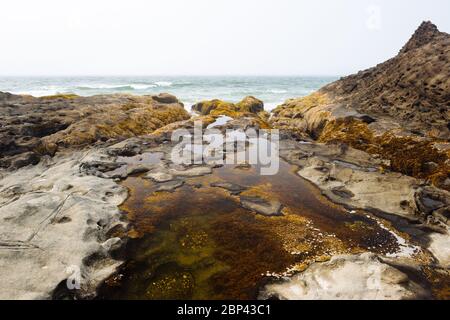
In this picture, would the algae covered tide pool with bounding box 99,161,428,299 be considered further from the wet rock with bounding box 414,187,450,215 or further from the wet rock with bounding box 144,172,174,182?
the wet rock with bounding box 414,187,450,215

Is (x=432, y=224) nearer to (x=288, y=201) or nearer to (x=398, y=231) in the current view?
(x=398, y=231)

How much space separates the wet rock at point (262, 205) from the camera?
12375mm

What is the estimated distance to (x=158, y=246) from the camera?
33.0 ft

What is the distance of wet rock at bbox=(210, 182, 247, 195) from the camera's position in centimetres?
1448

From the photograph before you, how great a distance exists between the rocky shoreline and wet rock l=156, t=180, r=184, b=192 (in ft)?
0.36

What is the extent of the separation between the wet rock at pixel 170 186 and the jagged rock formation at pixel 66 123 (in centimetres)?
929

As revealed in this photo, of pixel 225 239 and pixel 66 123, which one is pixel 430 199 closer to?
pixel 225 239

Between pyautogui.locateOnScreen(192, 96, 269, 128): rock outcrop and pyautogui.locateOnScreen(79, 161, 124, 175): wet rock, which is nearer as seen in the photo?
pyautogui.locateOnScreen(79, 161, 124, 175): wet rock

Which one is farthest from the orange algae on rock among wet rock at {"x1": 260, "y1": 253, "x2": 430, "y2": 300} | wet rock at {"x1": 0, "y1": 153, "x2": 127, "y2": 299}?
wet rock at {"x1": 0, "y1": 153, "x2": 127, "y2": 299}

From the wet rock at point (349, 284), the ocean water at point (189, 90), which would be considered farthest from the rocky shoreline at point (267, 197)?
the ocean water at point (189, 90)

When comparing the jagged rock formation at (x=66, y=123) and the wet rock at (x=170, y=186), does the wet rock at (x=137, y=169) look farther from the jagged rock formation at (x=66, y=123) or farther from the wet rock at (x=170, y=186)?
the jagged rock formation at (x=66, y=123)

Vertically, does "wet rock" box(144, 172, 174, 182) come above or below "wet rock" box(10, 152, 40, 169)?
below

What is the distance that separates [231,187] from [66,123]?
17.7 metres

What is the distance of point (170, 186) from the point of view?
1498 centimetres
